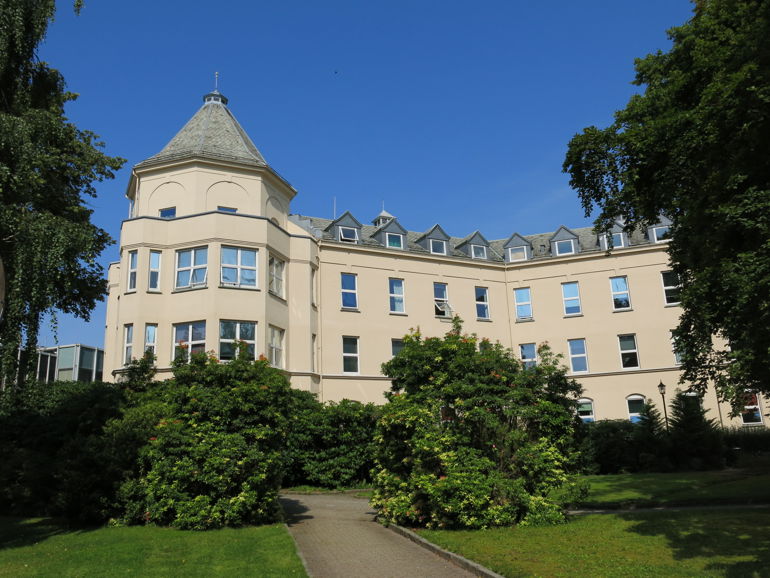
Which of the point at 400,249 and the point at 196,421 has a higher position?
the point at 400,249

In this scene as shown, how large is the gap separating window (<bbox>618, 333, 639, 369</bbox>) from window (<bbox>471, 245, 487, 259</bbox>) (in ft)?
29.5

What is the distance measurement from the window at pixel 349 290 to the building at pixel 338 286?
0.06 metres

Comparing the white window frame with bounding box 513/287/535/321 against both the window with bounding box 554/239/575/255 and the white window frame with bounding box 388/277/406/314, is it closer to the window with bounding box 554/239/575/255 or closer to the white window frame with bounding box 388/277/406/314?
the window with bounding box 554/239/575/255

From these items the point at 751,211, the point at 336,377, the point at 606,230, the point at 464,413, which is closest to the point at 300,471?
the point at 336,377

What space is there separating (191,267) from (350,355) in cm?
934

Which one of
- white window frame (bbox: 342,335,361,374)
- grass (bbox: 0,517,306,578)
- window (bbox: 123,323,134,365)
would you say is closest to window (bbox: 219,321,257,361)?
window (bbox: 123,323,134,365)

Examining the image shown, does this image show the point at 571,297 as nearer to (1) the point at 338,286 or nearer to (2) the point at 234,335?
(1) the point at 338,286

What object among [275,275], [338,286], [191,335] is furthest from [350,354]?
[191,335]

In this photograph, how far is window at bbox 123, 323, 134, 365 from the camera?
85.0 ft

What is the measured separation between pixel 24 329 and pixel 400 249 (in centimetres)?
2277

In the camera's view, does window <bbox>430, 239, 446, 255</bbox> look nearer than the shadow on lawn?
No

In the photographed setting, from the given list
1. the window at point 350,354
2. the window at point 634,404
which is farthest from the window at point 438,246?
the window at point 634,404

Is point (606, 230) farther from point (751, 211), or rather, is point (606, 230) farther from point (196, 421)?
point (196, 421)

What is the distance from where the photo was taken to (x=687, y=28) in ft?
55.3
